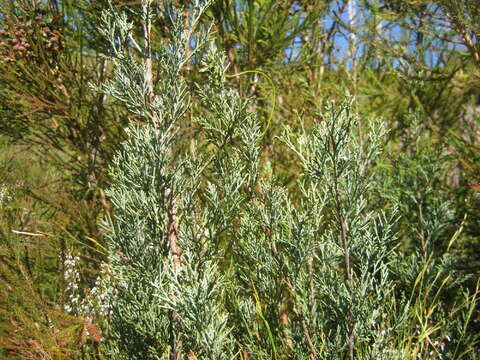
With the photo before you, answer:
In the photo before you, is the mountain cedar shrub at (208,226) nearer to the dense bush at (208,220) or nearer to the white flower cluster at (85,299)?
the dense bush at (208,220)

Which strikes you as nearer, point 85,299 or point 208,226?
point 208,226

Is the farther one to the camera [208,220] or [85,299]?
[85,299]

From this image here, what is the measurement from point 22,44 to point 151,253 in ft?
5.17

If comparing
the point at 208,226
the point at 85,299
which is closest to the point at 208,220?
the point at 208,226

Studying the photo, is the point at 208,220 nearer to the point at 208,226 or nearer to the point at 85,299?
the point at 208,226

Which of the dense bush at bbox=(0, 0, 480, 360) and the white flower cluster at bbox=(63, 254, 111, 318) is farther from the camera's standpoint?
the white flower cluster at bbox=(63, 254, 111, 318)

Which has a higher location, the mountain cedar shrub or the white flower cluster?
the mountain cedar shrub

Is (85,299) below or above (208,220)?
below

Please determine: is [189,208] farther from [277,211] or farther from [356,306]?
[356,306]

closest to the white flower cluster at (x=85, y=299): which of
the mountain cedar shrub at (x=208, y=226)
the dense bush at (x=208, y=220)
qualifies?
the dense bush at (x=208, y=220)

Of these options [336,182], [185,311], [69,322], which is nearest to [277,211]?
[336,182]

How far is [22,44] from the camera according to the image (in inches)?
92.4

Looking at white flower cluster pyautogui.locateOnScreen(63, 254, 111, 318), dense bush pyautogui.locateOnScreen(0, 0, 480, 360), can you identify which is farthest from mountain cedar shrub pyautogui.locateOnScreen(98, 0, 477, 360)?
white flower cluster pyautogui.locateOnScreen(63, 254, 111, 318)

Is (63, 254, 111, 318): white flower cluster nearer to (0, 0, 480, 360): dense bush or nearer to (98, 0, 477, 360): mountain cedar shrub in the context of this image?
(0, 0, 480, 360): dense bush
